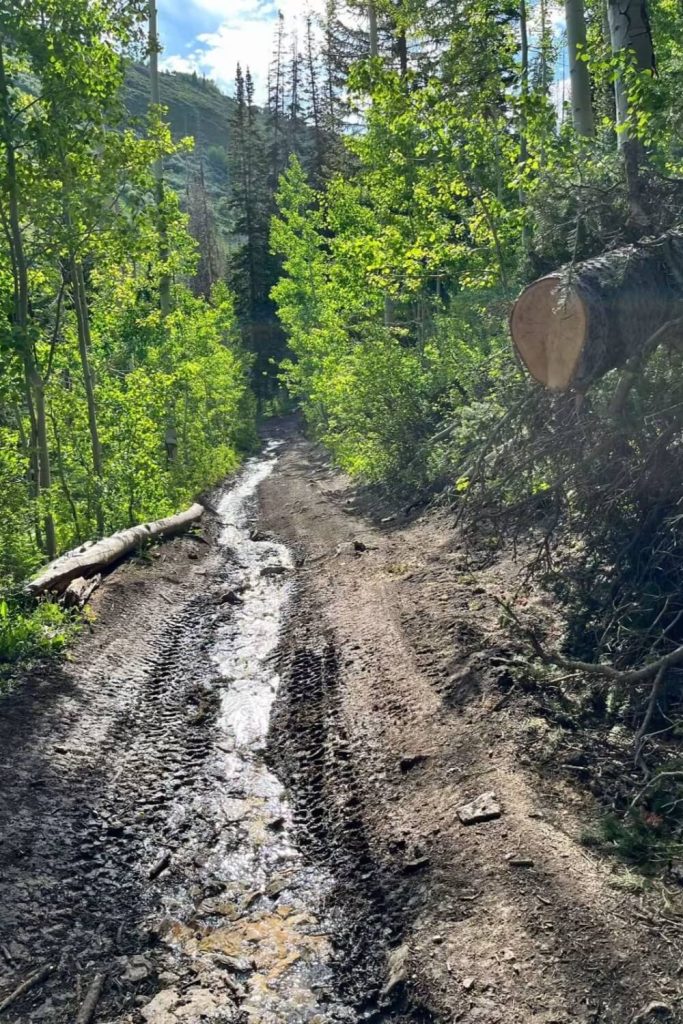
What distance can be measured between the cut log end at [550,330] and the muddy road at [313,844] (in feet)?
7.11

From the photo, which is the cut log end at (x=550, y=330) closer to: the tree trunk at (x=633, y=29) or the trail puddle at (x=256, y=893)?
the tree trunk at (x=633, y=29)

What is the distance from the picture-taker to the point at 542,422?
5457 mm

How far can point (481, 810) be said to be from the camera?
13.2ft

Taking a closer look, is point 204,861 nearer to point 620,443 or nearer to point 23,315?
point 620,443

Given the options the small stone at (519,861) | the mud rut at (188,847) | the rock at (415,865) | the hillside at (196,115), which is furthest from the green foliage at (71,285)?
the hillside at (196,115)

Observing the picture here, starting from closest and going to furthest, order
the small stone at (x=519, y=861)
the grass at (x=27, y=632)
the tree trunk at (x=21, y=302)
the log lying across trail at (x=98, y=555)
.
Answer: the small stone at (x=519, y=861)
the grass at (x=27, y=632)
the log lying across trail at (x=98, y=555)
the tree trunk at (x=21, y=302)

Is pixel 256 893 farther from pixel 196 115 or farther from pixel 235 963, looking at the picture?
pixel 196 115

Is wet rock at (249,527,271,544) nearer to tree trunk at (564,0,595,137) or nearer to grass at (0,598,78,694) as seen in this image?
grass at (0,598,78,694)

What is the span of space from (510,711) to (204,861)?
84.0 inches

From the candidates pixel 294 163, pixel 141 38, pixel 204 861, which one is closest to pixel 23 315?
pixel 141 38

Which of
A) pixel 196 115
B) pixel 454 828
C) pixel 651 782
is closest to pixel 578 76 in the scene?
pixel 651 782

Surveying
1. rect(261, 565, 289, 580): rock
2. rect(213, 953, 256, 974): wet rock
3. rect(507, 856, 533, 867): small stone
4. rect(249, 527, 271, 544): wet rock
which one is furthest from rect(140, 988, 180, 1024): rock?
rect(249, 527, 271, 544): wet rock

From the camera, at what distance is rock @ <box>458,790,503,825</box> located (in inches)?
156

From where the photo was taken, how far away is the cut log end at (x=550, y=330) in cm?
454
